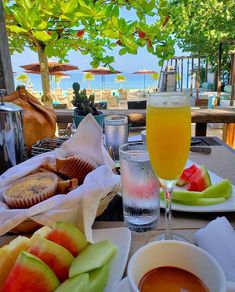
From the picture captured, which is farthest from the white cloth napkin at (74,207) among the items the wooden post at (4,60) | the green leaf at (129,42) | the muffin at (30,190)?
the green leaf at (129,42)

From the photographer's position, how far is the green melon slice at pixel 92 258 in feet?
1.11

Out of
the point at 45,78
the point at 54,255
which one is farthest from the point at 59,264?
the point at 45,78

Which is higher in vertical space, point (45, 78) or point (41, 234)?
point (45, 78)

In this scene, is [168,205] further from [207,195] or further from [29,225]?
[29,225]

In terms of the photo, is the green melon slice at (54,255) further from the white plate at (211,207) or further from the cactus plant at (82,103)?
the cactus plant at (82,103)

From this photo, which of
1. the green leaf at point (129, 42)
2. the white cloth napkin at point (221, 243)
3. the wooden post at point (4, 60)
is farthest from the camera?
the green leaf at point (129, 42)

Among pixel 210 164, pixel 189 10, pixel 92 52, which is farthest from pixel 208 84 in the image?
pixel 210 164

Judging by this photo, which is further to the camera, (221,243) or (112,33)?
(112,33)

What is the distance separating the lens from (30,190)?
21.2 inches

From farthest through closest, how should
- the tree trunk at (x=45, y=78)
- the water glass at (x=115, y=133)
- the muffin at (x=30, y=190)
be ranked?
1. the tree trunk at (x=45, y=78)
2. the water glass at (x=115, y=133)
3. the muffin at (x=30, y=190)

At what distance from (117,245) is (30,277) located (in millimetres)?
186

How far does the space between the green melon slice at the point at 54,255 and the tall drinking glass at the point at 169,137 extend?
217mm

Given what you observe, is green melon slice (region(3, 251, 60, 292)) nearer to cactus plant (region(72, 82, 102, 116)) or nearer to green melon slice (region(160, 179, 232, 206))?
green melon slice (region(160, 179, 232, 206))

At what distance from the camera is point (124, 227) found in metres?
0.52
